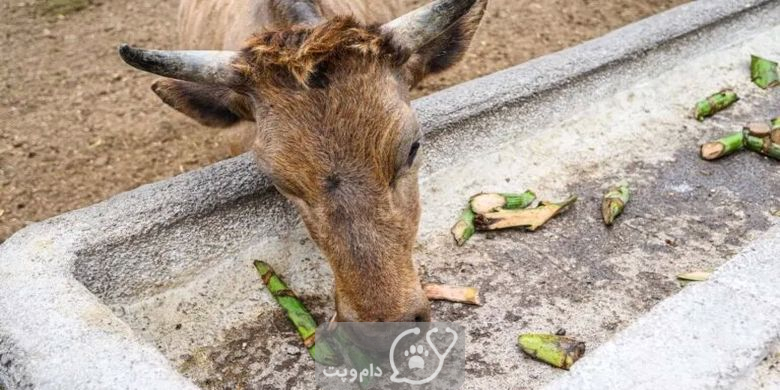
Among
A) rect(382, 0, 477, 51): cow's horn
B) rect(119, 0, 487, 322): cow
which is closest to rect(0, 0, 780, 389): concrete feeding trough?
rect(119, 0, 487, 322): cow

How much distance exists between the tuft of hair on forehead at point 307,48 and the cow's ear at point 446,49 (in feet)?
1.50

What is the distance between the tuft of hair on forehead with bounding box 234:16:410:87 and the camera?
2893mm

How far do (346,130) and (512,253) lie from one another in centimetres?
136

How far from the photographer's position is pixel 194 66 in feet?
9.87

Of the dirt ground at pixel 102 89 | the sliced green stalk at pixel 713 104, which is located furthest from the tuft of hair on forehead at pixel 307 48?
the sliced green stalk at pixel 713 104

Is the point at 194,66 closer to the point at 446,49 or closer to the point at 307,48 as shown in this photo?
the point at 307,48

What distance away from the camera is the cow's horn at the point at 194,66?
290 cm

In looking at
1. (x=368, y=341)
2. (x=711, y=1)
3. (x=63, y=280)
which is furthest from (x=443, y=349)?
(x=711, y=1)

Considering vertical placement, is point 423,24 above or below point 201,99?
above

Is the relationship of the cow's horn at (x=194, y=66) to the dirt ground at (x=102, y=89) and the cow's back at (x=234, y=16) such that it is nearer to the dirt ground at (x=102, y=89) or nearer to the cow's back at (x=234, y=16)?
the cow's back at (x=234, y=16)

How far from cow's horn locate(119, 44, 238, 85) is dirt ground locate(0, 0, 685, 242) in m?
1.40

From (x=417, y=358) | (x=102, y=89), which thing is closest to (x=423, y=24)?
(x=417, y=358)

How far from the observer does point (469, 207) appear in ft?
13.4

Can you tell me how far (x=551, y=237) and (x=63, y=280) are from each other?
2331 millimetres
